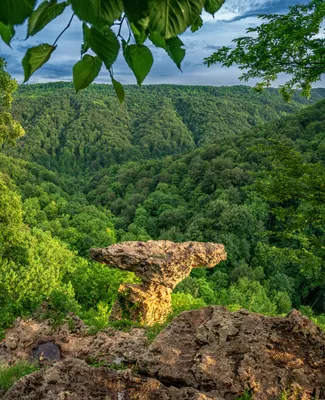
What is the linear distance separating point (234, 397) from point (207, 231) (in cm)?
2858

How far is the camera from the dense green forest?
25.2 feet

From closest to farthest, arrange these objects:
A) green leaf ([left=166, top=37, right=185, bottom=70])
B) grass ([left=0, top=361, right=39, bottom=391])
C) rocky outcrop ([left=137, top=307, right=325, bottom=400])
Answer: green leaf ([left=166, top=37, right=185, bottom=70]) → rocky outcrop ([left=137, top=307, right=325, bottom=400]) → grass ([left=0, top=361, right=39, bottom=391])

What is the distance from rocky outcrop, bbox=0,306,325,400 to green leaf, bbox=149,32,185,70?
304 cm

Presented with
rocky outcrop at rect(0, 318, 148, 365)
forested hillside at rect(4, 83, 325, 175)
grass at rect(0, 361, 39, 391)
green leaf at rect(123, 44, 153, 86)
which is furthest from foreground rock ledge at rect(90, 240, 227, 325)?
forested hillside at rect(4, 83, 325, 175)

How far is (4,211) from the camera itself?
34.9 ft

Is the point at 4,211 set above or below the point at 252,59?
below

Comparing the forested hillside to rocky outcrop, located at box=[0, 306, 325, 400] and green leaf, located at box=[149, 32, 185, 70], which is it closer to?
rocky outcrop, located at box=[0, 306, 325, 400]

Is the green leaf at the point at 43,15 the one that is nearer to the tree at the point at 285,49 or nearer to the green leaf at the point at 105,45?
the green leaf at the point at 105,45

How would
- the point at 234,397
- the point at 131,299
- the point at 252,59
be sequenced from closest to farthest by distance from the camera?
the point at 234,397 → the point at 252,59 → the point at 131,299

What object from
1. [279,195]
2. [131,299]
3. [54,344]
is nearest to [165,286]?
[131,299]

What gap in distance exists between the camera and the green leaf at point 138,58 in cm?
74

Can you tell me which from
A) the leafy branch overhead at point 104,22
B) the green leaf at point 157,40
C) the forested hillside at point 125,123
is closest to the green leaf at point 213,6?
the leafy branch overhead at point 104,22

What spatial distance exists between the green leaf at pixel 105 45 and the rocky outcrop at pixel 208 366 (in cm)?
311

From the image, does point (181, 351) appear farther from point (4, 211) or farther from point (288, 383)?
point (4, 211)
